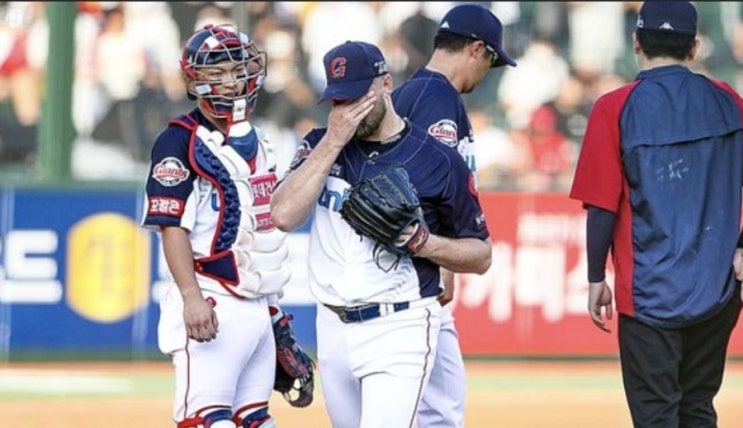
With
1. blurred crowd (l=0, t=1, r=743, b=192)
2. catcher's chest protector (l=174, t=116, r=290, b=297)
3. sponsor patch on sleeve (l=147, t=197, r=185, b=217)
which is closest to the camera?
sponsor patch on sleeve (l=147, t=197, r=185, b=217)

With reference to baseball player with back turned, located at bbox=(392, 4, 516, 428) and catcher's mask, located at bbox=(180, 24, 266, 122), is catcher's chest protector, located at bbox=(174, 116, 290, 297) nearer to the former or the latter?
catcher's mask, located at bbox=(180, 24, 266, 122)

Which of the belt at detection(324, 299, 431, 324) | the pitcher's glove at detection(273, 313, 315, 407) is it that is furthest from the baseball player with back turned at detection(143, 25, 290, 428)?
the belt at detection(324, 299, 431, 324)

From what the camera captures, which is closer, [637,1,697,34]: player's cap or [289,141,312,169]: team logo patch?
[289,141,312,169]: team logo patch

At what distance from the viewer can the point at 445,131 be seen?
6.54 meters

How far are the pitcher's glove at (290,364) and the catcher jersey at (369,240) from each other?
0.68 meters

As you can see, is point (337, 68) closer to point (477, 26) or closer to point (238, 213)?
point (238, 213)

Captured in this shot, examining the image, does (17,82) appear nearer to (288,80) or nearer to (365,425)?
(288,80)

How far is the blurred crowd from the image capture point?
41.7ft

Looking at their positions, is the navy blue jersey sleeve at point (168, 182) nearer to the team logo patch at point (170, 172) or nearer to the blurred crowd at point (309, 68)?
the team logo patch at point (170, 172)

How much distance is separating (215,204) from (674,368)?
1.81 meters

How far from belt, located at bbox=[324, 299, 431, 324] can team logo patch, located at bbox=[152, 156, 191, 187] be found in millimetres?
783

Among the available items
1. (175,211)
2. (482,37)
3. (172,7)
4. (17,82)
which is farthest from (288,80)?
(175,211)

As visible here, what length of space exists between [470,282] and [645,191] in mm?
6650

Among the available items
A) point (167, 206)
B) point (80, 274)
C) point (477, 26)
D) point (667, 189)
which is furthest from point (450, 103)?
point (80, 274)
